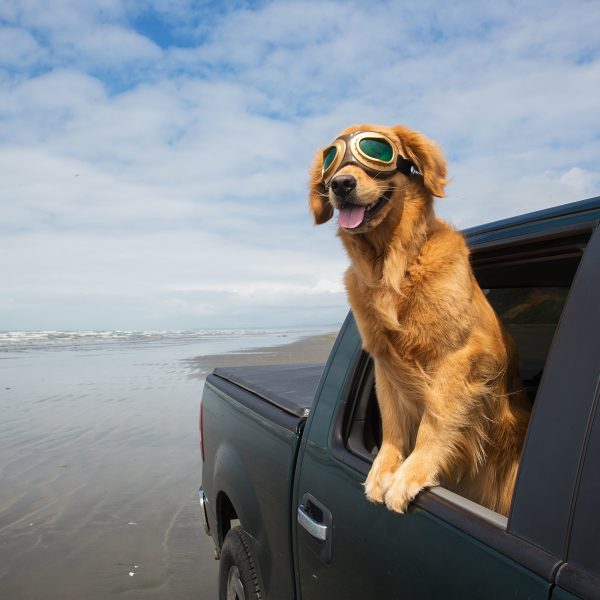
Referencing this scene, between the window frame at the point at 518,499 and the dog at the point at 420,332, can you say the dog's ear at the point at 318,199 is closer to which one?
the dog at the point at 420,332

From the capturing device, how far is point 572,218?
1.49 metres

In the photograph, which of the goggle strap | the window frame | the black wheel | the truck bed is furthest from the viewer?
the black wheel

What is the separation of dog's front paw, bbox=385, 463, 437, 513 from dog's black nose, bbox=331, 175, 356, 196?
35.7 inches

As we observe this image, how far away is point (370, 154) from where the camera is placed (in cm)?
196

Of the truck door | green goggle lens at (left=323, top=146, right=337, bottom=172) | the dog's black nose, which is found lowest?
the truck door

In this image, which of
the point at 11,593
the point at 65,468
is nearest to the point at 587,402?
the point at 11,593

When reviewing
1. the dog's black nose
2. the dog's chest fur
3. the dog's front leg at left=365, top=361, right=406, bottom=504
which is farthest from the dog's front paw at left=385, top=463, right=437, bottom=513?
the dog's black nose

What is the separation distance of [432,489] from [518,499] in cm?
40

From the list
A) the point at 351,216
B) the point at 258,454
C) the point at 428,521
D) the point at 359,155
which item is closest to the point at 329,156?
the point at 359,155

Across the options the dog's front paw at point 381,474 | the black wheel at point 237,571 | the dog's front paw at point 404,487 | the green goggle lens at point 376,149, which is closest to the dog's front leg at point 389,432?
the dog's front paw at point 381,474

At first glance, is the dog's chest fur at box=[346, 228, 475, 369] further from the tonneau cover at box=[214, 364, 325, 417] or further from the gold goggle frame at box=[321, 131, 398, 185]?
the tonneau cover at box=[214, 364, 325, 417]

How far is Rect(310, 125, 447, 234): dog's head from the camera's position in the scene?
1945mm

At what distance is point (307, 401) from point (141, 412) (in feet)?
25.2

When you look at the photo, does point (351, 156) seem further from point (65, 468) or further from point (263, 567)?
point (65, 468)
